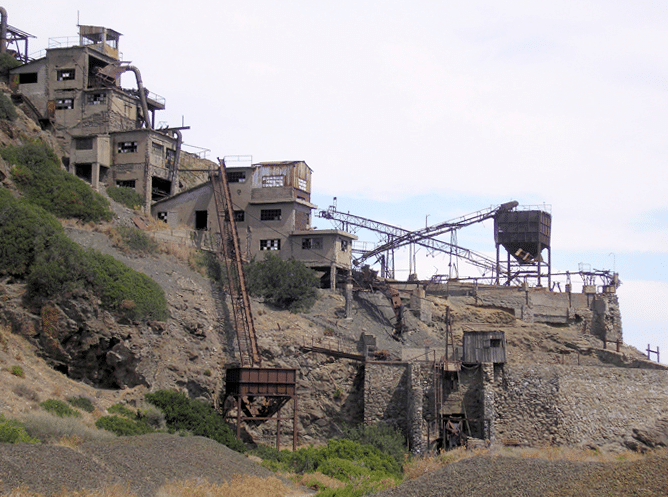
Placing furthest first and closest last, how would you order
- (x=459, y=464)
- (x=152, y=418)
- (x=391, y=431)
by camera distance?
1. (x=391, y=431)
2. (x=152, y=418)
3. (x=459, y=464)

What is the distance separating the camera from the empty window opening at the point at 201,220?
64562 mm

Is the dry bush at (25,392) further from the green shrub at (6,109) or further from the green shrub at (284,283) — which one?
the green shrub at (6,109)

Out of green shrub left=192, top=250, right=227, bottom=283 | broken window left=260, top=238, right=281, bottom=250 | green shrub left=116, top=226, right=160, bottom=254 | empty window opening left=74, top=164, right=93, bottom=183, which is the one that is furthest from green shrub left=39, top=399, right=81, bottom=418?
empty window opening left=74, top=164, right=93, bottom=183

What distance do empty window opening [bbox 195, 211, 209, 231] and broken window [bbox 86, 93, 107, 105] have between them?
12550 mm

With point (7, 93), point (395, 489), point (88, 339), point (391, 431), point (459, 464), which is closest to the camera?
point (395, 489)

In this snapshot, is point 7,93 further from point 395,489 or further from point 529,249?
point 395,489

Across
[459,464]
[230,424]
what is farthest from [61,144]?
[459,464]

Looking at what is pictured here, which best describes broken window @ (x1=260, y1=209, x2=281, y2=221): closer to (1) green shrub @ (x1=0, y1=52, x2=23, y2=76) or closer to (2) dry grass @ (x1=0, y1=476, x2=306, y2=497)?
(1) green shrub @ (x1=0, y1=52, x2=23, y2=76)

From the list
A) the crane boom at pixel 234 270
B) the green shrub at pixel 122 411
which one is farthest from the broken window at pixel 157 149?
the green shrub at pixel 122 411

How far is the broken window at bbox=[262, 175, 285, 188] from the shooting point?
65.0 meters

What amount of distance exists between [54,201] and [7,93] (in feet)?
55.6

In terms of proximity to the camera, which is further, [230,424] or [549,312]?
[549,312]

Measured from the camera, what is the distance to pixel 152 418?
40.3 m

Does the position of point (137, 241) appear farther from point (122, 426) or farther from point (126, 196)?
point (122, 426)
